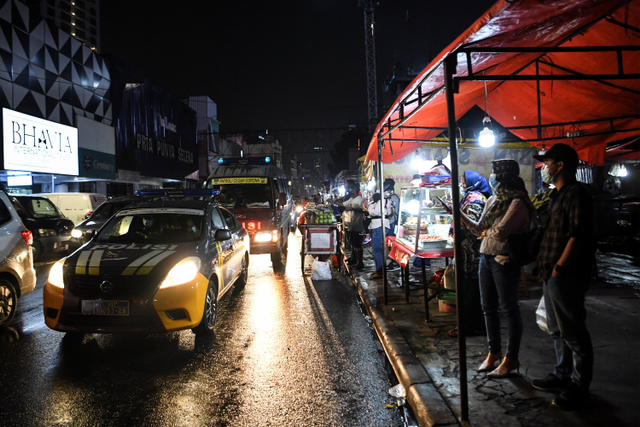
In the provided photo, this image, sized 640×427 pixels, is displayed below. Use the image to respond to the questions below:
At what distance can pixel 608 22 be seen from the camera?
4.52 meters

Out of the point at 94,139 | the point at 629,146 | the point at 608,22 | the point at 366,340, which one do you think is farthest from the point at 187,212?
the point at 94,139

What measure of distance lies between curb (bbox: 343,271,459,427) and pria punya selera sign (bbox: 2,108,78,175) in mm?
17956

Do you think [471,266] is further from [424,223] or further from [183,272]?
[183,272]

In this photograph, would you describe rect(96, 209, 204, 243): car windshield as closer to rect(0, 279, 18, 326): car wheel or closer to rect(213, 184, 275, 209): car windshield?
rect(0, 279, 18, 326): car wheel

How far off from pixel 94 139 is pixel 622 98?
978 inches

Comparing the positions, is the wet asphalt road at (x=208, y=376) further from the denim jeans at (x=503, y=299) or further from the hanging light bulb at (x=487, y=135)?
A: the hanging light bulb at (x=487, y=135)

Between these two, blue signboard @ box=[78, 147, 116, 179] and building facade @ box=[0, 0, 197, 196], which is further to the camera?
blue signboard @ box=[78, 147, 116, 179]

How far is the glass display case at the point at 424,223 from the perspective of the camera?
209 inches

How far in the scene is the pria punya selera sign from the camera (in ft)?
54.0

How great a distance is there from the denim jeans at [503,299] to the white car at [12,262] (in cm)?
618

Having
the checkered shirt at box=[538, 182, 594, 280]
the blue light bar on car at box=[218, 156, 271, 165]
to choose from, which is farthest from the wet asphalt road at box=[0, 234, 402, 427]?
the blue light bar on car at box=[218, 156, 271, 165]

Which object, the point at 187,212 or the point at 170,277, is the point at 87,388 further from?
the point at 187,212

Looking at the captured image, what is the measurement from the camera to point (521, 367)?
3.87 metres

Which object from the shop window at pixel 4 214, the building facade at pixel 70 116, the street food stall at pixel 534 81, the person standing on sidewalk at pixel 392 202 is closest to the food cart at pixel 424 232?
the street food stall at pixel 534 81
